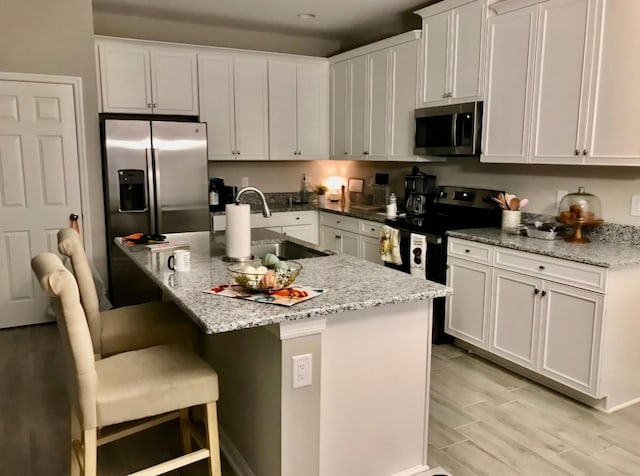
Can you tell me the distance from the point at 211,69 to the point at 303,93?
0.99 meters

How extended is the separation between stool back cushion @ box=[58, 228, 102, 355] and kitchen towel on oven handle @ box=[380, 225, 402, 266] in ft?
7.80

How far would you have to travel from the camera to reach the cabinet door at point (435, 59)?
4.00 metres

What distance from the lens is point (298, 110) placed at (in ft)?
17.7

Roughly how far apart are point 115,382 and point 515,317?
93.5 inches

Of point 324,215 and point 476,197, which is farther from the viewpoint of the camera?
point 324,215

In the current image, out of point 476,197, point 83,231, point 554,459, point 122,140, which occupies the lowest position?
point 554,459

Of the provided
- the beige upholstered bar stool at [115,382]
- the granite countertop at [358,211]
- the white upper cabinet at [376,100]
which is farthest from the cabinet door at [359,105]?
the beige upholstered bar stool at [115,382]

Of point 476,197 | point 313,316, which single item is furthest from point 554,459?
point 476,197

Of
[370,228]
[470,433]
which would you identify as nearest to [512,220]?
[370,228]

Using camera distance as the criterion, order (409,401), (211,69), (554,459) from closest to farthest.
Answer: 1. (409,401)
2. (554,459)
3. (211,69)

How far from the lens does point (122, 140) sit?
13.8 ft

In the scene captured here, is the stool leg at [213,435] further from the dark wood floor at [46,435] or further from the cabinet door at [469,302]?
the cabinet door at [469,302]

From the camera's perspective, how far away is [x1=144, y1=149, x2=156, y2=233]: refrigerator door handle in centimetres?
430

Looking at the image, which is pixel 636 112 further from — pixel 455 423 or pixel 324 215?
pixel 324 215
